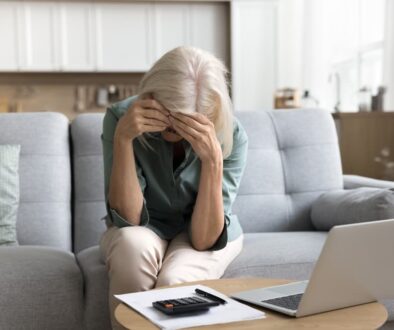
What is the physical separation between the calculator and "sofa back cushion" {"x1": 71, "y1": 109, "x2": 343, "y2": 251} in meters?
1.11

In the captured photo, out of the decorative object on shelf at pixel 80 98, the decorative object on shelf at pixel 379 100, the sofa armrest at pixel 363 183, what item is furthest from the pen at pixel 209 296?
the decorative object on shelf at pixel 80 98

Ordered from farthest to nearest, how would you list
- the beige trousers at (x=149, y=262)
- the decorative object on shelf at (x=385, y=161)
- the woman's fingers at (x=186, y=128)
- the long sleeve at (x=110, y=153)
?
1. the decorative object on shelf at (x=385, y=161)
2. the long sleeve at (x=110, y=153)
3. the woman's fingers at (x=186, y=128)
4. the beige trousers at (x=149, y=262)

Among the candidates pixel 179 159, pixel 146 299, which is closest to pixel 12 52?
pixel 179 159

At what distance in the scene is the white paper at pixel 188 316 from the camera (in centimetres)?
108

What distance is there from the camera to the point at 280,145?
2455 mm

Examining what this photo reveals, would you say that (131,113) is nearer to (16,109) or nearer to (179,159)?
(179,159)

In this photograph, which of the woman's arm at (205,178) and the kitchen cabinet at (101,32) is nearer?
the woman's arm at (205,178)

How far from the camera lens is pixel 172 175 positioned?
183 centimetres

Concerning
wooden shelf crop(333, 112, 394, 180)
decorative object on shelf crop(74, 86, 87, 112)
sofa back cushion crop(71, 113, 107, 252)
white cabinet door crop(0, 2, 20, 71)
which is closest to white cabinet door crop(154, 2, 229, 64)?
decorative object on shelf crop(74, 86, 87, 112)

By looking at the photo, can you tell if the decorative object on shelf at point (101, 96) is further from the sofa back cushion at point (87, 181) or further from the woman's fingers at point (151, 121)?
the woman's fingers at point (151, 121)

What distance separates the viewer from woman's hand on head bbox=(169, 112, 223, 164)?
1.67 metres

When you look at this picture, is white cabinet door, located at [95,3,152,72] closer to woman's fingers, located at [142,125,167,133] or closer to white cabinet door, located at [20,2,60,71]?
white cabinet door, located at [20,2,60,71]

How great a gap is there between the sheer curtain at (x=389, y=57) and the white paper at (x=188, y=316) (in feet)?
10.5

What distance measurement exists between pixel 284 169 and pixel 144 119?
88 cm
